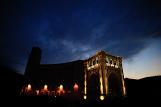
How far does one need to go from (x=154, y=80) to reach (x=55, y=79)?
110 ft

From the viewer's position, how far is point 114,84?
2438 centimetres

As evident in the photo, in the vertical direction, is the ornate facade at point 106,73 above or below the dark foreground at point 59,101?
above

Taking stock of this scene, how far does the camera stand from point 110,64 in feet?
80.1

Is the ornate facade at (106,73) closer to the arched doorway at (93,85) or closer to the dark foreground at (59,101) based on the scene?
the arched doorway at (93,85)

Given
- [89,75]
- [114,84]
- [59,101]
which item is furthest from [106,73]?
[59,101]

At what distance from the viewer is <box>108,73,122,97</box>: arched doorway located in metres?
23.9

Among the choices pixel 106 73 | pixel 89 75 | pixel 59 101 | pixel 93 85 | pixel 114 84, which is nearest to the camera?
pixel 59 101

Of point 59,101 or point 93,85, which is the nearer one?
point 59,101

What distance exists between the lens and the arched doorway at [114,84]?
23.9m

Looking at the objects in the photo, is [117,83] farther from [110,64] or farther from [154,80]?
[154,80]

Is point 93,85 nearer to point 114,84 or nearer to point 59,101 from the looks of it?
point 114,84

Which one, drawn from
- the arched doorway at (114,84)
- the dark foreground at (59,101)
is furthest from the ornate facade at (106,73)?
Answer: the dark foreground at (59,101)

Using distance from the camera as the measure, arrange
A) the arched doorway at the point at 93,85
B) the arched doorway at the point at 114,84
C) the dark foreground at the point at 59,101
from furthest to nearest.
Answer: the arched doorway at the point at 93,85 < the arched doorway at the point at 114,84 < the dark foreground at the point at 59,101

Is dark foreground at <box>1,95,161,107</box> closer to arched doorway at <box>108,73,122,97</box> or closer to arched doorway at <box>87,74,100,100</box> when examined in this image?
arched doorway at <box>108,73,122,97</box>
